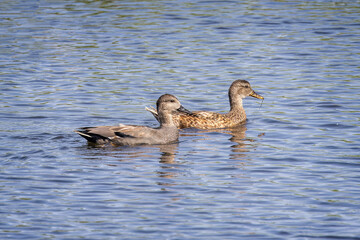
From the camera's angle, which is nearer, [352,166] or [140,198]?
[140,198]

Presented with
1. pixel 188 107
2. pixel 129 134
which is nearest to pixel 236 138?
pixel 129 134

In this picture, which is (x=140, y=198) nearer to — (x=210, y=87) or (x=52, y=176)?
(x=52, y=176)

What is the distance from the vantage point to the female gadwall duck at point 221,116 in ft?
50.7

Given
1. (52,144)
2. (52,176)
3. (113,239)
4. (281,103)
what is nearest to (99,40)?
(281,103)

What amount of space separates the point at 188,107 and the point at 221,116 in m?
1.39

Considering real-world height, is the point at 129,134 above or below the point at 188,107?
above

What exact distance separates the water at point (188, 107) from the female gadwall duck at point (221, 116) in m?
0.24

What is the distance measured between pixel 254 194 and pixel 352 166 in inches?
86.4

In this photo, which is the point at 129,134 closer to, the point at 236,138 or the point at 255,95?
the point at 236,138

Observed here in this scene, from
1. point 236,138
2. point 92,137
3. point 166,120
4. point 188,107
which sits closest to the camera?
point 92,137

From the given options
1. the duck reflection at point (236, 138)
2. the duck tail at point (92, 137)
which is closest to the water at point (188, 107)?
the duck reflection at point (236, 138)

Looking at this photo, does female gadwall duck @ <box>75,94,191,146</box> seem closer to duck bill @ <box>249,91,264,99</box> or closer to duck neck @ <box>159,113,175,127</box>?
duck neck @ <box>159,113,175,127</box>

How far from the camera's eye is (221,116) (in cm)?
1590

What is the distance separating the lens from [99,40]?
23219 mm
